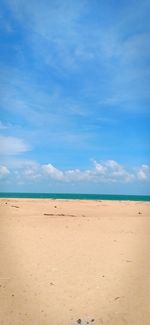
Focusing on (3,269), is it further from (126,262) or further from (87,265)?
(126,262)

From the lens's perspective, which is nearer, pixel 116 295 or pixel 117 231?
pixel 116 295

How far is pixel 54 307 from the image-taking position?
626cm

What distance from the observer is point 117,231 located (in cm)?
1369

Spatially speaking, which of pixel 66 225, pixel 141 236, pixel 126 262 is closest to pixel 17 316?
pixel 126 262

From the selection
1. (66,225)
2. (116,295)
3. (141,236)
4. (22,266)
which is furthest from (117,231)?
(116,295)

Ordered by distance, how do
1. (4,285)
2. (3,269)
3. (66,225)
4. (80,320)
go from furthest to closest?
(66,225), (3,269), (4,285), (80,320)

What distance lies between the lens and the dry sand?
602cm

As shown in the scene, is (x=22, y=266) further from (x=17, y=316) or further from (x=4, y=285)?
(x=17, y=316)

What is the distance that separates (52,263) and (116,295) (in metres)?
2.31

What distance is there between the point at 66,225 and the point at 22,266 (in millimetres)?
6578

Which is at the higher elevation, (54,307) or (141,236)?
(141,236)

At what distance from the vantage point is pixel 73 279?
7570mm

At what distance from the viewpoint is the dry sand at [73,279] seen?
6.02 m

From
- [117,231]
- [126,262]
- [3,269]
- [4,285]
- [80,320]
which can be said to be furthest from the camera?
[117,231]
